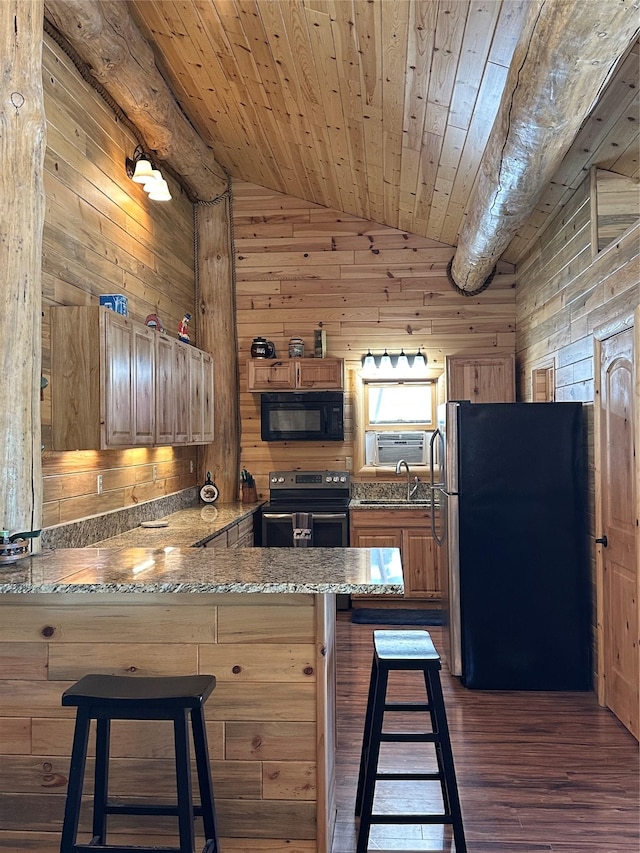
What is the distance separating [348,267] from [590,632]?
12.0ft

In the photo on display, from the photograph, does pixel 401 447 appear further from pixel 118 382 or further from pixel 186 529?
pixel 118 382

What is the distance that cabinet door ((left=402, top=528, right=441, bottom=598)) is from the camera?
5742 millimetres

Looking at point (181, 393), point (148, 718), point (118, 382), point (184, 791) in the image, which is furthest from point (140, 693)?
point (181, 393)

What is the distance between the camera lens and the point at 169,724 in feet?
7.77

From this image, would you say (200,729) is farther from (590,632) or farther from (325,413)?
(325,413)

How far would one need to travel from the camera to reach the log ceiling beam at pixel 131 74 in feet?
11.3

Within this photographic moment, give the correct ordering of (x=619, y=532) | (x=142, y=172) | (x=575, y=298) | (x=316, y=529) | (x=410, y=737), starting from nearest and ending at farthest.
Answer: (x=410, y=737) < (x=619, y=532) < (x=575, y=298) < (x=142, y=172) < (x=316, y=529)

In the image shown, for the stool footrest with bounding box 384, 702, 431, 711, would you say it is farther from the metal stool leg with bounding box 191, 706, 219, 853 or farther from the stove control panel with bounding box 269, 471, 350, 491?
the stove control panel with bounding box 269, 471, 350, 491

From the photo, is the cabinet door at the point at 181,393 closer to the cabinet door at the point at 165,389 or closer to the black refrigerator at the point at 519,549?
the cabinet door at the point at 165,389

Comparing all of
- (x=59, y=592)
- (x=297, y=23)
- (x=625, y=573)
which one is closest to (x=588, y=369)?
(x=625, y=573)

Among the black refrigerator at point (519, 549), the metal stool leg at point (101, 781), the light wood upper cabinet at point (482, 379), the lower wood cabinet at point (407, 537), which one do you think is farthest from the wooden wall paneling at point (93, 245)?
the light wood upper cabinet at point (482, 379)

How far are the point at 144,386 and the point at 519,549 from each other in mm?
2398

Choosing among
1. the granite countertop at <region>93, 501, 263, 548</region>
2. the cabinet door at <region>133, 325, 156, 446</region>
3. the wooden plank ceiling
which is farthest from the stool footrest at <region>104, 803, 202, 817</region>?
the wooden plank ceiling

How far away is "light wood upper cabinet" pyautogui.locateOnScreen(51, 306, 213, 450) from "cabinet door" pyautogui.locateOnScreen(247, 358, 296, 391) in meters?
1.71
